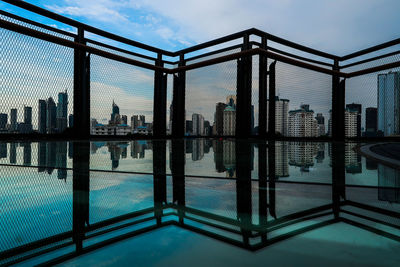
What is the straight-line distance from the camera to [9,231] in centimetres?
80

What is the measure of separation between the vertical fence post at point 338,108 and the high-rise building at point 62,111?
7.03 meters

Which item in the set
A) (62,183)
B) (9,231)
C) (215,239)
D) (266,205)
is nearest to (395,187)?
(266,205)

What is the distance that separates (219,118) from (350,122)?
3.85 m

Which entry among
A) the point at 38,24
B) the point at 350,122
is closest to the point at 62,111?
the point at 38,24

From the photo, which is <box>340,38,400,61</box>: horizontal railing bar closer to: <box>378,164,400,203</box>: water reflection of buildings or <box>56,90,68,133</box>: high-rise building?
<box>378,164,400,203</box>: water reflection of buildings

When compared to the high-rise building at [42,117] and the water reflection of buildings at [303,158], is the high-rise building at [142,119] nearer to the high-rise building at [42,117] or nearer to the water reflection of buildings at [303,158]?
the high-rise building at [42,117]

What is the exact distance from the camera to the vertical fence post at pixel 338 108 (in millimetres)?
6840

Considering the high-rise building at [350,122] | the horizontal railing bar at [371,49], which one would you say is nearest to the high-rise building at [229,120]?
the high-rise building at [350,122]

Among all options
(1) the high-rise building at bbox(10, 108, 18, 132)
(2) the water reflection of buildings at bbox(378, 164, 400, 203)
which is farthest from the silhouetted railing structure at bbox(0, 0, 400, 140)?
(2) the water reflection of buildings at bbox(378, 164, 400, 203)

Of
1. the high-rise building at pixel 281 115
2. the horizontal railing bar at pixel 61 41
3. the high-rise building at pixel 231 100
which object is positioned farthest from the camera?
the high-rise building at pixel 231 100

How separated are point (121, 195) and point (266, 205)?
2.35 feet

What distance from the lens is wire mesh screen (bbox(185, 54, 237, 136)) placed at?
6.10 m

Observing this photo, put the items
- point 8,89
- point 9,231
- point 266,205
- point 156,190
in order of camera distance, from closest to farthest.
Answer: point 9,231, point 266,205, point 156,190, point 8,89

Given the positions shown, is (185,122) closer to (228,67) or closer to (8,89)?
(228,67)
